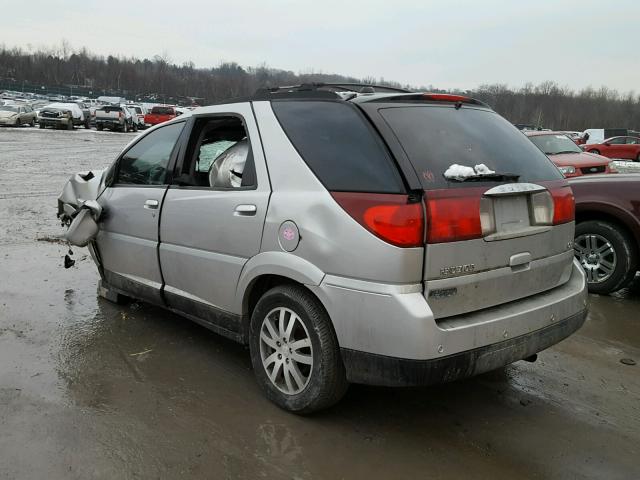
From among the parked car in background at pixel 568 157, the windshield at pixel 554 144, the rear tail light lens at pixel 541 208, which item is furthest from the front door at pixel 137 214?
the windshield at pixel 554 144

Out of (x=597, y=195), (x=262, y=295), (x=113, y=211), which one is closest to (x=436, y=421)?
(x=262, y=295)

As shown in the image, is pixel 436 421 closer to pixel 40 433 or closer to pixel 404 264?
pixel 404 264

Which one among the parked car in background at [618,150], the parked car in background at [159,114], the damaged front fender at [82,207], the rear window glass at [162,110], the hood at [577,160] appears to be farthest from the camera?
the rear window glass at [162,110]

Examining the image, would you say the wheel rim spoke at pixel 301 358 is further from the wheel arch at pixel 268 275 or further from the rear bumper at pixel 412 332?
the wheel arch at pixel 268 275

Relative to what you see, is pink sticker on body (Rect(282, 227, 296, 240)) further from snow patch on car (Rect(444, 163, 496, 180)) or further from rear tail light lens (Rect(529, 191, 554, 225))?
rear tail light lens (Rect(529, 191, 554, 225))

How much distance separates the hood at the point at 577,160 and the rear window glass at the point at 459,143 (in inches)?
337

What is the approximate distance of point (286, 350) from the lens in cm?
325

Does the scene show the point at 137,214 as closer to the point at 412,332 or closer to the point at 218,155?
the point at 218,155

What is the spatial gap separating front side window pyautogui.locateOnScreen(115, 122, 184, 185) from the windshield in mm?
9798

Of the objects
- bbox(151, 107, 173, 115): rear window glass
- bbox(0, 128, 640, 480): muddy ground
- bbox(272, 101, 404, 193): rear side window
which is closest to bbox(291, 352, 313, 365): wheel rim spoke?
bbox(0, 128, 640, 480): muddy ground

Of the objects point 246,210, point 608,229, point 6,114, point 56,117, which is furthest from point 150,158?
point 6,114

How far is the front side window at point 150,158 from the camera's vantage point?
4312mm

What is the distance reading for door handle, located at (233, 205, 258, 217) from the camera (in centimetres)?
336

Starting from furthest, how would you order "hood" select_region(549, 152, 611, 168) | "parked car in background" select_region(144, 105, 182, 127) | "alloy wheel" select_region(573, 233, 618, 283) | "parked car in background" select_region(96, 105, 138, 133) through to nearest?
"parked car in background" select_region(144, 105, 182, 127)
"parked car in background" select_region(96, 105, 138, 133)
"hood" select_region(549, 152, 611, 168)
"alloy wheel" select_region(573, 233, 618, 283)
